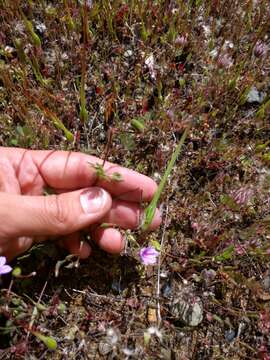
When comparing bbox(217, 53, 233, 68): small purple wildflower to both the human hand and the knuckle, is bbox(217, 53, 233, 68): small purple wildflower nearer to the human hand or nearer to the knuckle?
the human hand

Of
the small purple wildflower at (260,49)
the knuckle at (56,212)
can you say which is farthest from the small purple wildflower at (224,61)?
the knuckle at (56,212)

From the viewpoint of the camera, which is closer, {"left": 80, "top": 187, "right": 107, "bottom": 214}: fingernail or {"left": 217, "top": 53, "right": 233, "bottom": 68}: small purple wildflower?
{"left": 80, "top": 187, "right": 107, "bottom": 214}: fingernail

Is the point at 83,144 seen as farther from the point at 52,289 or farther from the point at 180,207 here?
the point at 52,289

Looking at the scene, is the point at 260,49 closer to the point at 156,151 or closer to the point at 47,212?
Result: the point at 156,151

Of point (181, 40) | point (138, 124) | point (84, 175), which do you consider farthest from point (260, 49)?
point (84, 175)

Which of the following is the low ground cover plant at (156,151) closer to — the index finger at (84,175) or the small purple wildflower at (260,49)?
the small purple wildflower at (260,49)

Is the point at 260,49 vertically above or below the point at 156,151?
above

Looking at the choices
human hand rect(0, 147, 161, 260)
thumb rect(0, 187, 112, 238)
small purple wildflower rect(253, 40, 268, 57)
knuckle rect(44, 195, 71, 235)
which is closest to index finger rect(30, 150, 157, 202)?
human hand rect(0, 147, 161, 260)
